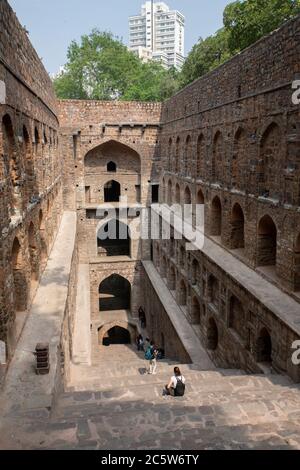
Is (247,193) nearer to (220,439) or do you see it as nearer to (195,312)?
(195,312)

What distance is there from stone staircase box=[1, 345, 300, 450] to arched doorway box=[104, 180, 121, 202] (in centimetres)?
1679

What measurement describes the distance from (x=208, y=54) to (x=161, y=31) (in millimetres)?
103049

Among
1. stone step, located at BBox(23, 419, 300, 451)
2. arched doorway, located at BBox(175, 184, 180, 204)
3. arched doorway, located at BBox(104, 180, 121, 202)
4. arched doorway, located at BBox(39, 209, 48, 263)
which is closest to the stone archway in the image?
arched doorway, located at BBox(104, 180, 121, 202)

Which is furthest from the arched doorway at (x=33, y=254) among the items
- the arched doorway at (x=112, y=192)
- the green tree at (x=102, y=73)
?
the green tree at (x=102, y=73)

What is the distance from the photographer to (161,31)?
389ft

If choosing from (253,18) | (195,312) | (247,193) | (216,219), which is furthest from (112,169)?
(247,193)

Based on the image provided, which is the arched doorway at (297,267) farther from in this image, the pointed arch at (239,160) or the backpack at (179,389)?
the backpack at (179,389)

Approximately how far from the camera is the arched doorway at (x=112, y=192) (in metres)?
24.1

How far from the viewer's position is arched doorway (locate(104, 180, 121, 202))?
24.1m

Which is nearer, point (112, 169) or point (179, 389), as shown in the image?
point (179, 389)

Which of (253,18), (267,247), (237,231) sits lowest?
(267,247)

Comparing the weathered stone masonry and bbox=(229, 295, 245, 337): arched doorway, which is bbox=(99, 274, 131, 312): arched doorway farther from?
bbox=(229, 295, 245, 337): arched doorway

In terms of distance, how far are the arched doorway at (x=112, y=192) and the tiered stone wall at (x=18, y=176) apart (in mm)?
11245

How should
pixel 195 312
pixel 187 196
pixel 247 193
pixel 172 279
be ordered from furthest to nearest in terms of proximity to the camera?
pixel 172 279 → pixel 187 196 → pixel 195 312 → pixel 247 193
